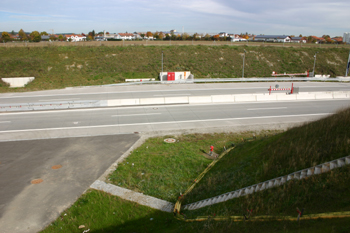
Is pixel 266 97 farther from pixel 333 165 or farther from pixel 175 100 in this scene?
pixel 333 165

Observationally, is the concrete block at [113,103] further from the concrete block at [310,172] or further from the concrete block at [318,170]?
the concrete block at [318,170]

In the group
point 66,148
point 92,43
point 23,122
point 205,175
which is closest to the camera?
point 205,175

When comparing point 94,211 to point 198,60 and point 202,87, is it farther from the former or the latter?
point 198,60

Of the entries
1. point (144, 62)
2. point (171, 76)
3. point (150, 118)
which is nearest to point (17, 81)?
point (144, 62)

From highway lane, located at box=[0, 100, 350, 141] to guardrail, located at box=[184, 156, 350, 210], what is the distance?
9821mm

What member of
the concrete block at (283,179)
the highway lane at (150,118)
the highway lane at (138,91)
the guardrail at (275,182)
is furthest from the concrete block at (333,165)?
the highway lane at (138,91)

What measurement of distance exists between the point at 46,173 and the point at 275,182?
10.8 metres

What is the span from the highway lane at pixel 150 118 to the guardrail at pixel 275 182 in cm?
982

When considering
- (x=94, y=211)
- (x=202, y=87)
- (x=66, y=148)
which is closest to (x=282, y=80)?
(x=202, y=87)

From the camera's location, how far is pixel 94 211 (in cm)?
965

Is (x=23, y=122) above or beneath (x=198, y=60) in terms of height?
beneath

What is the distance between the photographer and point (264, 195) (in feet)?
26.8

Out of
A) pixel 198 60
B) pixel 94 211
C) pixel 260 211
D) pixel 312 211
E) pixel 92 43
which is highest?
pixel 92 43

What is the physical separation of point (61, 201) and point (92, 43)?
5121 cm
